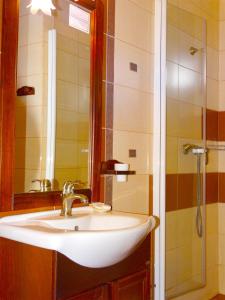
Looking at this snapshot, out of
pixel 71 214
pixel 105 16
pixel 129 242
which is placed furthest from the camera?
pixel 105 16

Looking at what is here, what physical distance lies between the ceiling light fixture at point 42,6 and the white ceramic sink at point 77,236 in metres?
0.85

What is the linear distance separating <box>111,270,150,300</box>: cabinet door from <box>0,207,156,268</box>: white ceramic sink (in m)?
0.15

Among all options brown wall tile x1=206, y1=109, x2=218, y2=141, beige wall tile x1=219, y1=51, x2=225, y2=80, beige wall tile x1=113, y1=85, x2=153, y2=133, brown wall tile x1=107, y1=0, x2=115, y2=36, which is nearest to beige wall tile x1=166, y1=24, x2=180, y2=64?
beige wall tile x1=113, y1=85, x2=153, y2=133

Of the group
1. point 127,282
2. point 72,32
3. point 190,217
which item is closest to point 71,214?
point 127,282

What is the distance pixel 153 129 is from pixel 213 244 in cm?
118

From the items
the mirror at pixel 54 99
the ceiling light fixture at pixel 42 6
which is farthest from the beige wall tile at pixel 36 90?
the ceiling light fixture at pixel 42 6

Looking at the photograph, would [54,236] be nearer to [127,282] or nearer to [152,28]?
[127,282]

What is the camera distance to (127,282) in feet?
4.35

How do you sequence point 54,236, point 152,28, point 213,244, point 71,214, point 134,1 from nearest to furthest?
point 54,236, point 71,214, point 134,1, point 152,28, point 213,244

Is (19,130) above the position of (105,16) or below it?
below

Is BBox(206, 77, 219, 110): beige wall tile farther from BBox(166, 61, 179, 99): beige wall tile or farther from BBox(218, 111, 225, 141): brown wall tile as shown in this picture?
BBox(166, 61, 179, 99): beige wall tile

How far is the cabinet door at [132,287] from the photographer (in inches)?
50.0

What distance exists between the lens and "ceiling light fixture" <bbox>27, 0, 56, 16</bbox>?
1.43m

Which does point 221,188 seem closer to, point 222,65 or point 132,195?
point 222,65
